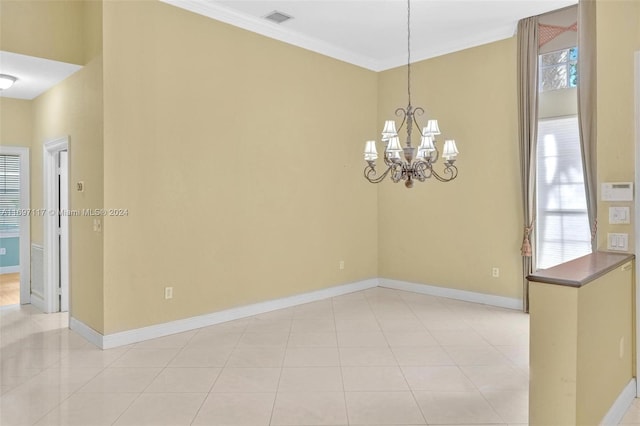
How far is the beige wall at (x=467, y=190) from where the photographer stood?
216 inches

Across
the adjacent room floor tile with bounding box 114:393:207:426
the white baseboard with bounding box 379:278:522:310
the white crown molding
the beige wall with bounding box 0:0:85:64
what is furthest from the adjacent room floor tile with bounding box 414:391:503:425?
the beige wall with bounding box 0:0:85:64

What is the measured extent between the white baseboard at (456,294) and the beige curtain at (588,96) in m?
1.59

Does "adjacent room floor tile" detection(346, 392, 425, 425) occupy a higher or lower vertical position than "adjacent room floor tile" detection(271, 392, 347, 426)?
higher

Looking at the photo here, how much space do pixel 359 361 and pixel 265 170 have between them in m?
2.63

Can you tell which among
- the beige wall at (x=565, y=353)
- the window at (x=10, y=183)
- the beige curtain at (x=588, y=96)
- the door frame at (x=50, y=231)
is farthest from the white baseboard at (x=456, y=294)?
the window at (x=10, y=183)

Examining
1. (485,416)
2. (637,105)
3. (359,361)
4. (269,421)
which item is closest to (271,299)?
(359,361)

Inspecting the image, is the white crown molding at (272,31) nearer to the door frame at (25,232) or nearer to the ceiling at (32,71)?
the ceiling at (32,71)

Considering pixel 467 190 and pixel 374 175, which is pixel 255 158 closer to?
pixel 374 175

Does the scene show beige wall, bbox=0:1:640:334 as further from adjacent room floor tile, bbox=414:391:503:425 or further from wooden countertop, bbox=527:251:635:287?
adjacent room floor tile, bbox=414:391:503:425

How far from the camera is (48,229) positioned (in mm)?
5367

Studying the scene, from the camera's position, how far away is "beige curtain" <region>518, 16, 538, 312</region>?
5109 mm

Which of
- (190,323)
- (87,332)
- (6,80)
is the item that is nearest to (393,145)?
(190,323)

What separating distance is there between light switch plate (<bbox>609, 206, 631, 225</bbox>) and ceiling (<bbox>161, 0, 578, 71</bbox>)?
9.17 ft

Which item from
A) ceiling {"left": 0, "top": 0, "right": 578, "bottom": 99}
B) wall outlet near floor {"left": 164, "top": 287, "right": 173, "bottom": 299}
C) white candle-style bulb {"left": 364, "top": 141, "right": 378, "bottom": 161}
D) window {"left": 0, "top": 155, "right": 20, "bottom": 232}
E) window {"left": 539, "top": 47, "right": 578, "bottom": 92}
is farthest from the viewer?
window {"left": 0, "top": 155, "right": 20, "bottom": 232}
